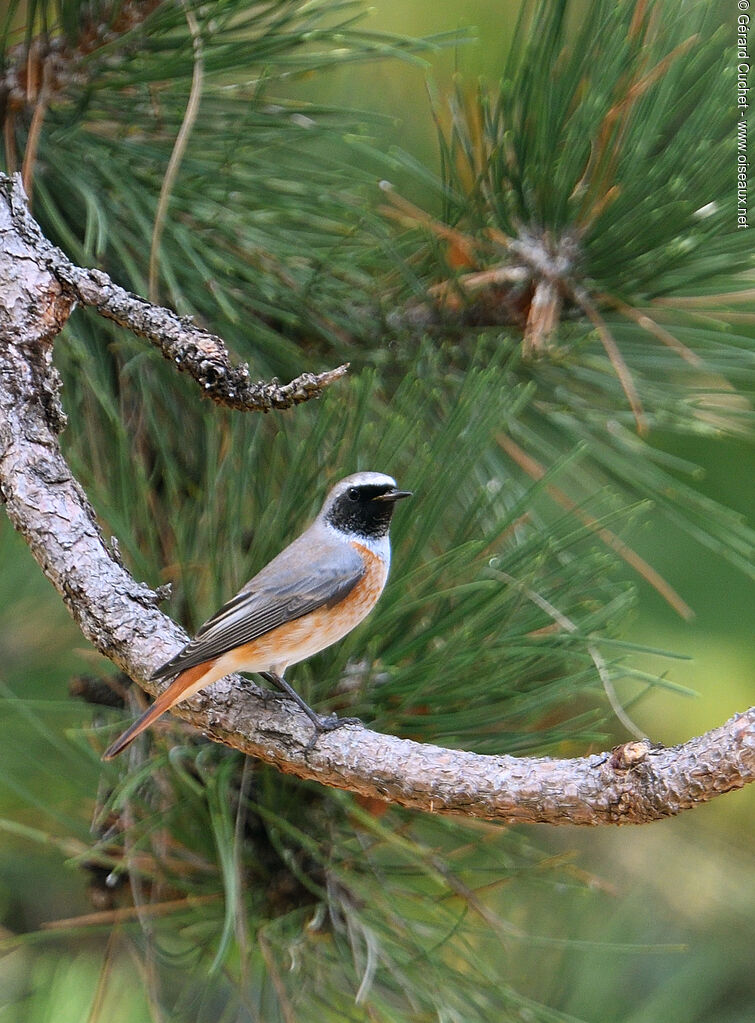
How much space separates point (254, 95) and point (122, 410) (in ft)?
1.49

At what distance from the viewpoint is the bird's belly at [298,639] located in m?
1.39

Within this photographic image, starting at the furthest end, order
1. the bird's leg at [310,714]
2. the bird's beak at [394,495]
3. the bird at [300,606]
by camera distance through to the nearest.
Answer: the bird's beak at [394,495]
the bird at [300,606]
the bird's leg at [310,714]

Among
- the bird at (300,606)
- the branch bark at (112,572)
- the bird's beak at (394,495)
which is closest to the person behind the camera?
the branch bark at (112,572)

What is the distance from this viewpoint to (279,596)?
145 centimetres

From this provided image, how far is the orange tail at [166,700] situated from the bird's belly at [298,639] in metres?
0.16

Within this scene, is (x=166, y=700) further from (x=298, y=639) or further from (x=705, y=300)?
(x=705, y=300)

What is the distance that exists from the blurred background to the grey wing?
0.73 ft

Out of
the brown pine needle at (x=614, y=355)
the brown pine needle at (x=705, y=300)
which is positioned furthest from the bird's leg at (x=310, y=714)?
the brown pine needle at (x=705, y=300)

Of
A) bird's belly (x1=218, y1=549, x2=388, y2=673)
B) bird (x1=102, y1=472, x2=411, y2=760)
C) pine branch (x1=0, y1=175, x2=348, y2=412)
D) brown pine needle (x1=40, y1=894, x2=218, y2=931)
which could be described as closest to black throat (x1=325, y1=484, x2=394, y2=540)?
bird (x1=102, y1=472, x2=411, y2=760)

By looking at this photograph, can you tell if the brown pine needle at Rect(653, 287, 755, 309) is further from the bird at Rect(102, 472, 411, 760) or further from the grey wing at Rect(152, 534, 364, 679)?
the grey wing at Rect(152, 534, 364, 679)

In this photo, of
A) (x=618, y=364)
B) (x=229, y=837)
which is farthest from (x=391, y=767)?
(x=618, y=364)

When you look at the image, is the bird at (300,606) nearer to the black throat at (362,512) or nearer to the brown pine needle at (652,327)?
the black throat at (362,512)

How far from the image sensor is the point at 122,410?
56.1 inches

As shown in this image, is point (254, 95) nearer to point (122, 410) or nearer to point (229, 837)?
point (122, 410)
